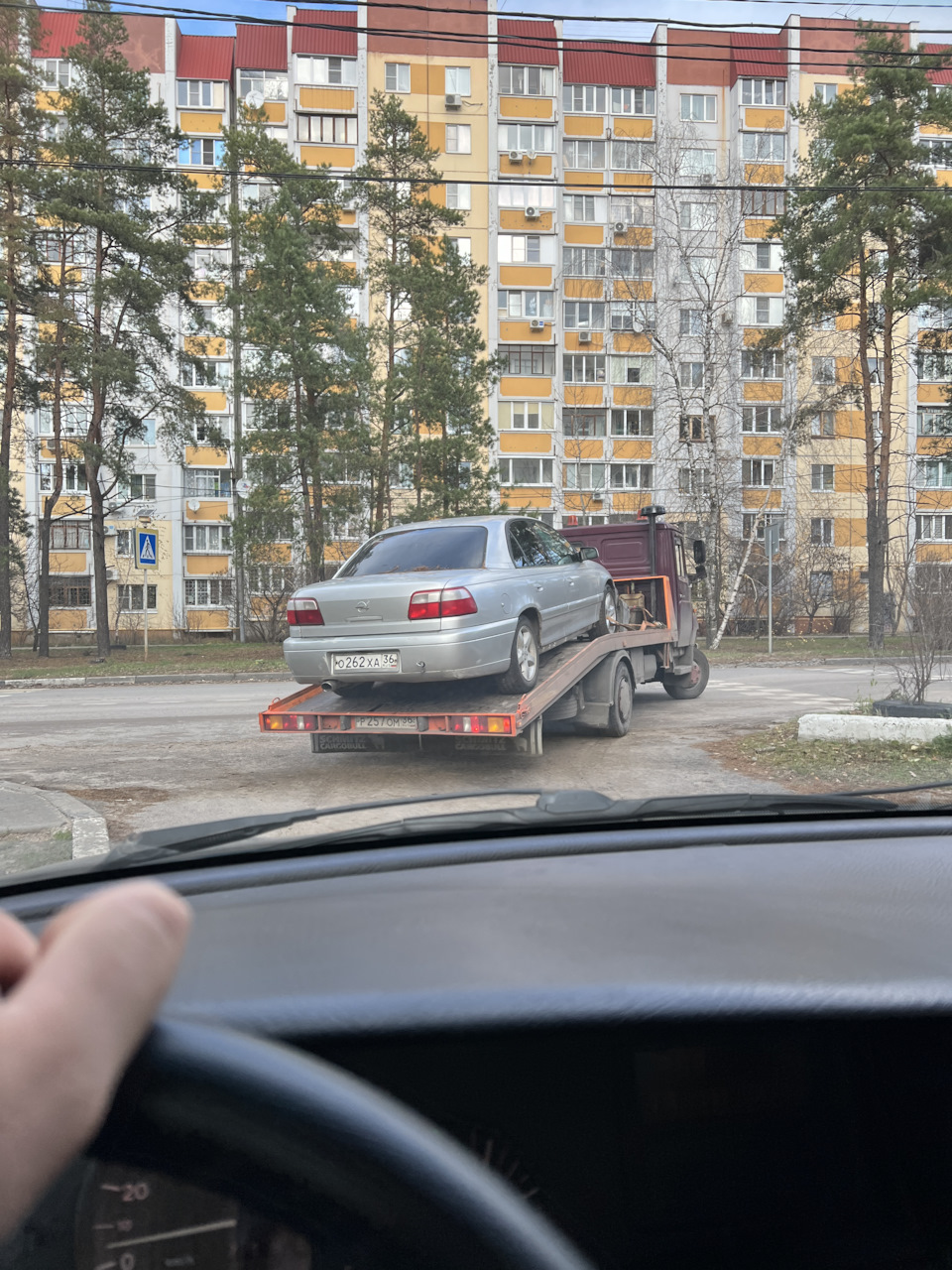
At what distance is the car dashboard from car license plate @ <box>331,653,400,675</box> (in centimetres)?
563

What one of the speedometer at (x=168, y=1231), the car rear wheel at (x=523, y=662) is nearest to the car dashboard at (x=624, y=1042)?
the speedometer at (x=168, y=1231)

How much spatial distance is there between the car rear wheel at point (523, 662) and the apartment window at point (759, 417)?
39.4 meters

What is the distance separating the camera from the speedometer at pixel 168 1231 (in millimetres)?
822

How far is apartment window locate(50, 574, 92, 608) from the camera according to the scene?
5050 cm

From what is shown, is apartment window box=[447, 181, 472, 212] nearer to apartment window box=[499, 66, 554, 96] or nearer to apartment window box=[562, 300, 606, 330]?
apartment window box=[499, 66, 554, 96]

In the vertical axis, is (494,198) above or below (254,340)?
Answer: above

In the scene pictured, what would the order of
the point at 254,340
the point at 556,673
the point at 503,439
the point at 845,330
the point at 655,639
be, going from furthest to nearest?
the point at 503,439
the point at 845,330
the point at 254,340
the point at 655,639
the point at 556,673

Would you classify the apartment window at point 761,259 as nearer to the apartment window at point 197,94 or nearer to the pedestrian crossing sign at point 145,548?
the apartment window at point 197,94

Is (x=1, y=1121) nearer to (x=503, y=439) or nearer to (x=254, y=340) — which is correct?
(x=254, y=340)

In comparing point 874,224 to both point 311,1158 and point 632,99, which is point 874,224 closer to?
point 632,99

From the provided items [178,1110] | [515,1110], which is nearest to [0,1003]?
[178,1110]

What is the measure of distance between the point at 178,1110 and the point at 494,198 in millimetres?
54521

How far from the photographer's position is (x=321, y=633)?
7.36m

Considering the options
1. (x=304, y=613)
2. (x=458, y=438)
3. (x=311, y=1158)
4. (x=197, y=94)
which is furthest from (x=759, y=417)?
(x=311, y=1158)
